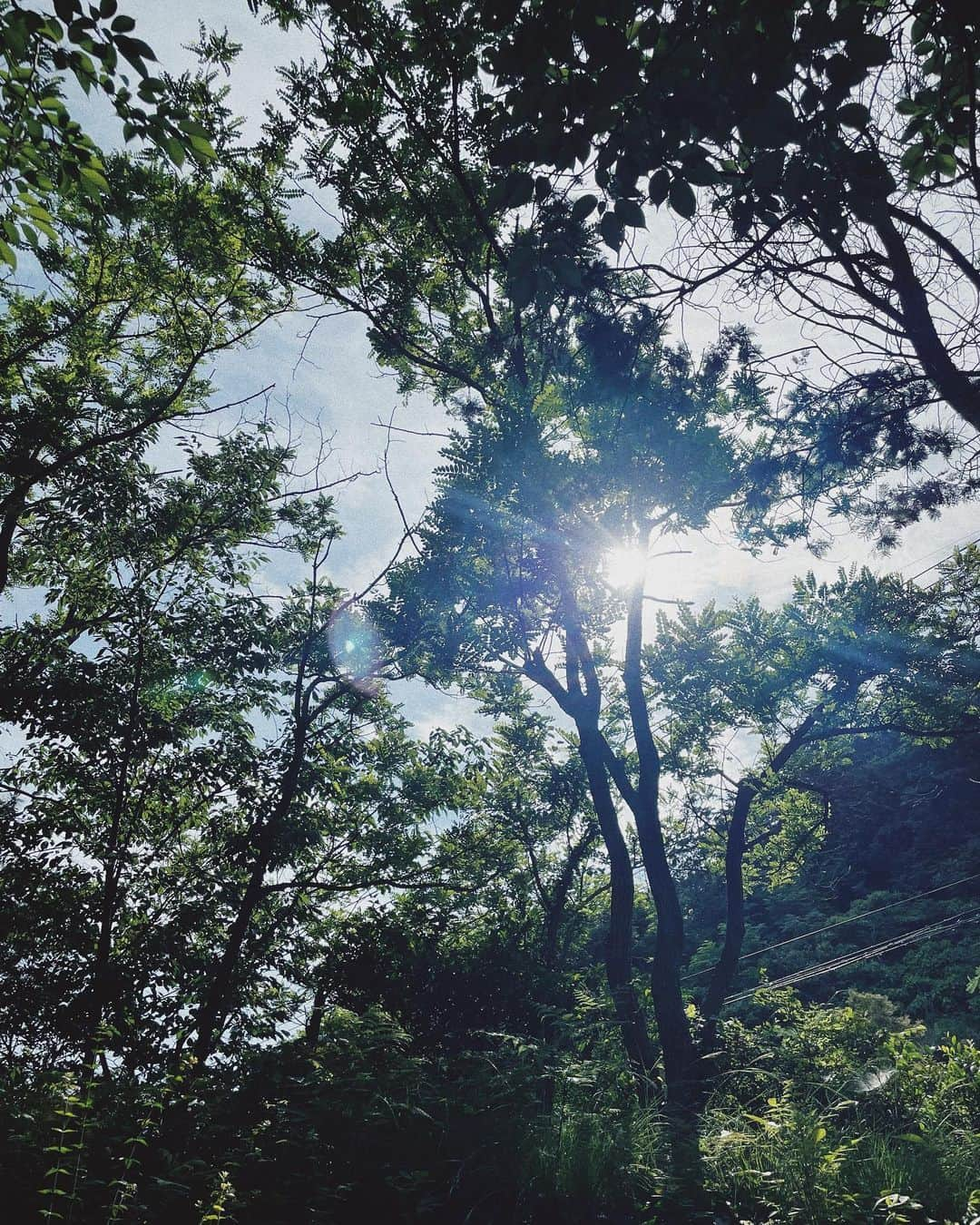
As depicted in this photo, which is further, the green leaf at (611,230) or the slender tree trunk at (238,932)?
the slender tree trunk at (238,932)

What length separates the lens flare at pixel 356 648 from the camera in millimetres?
9234

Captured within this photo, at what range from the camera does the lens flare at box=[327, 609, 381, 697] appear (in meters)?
9.23

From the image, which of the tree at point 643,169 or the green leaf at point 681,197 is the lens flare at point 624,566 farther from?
the green leaf at point 681,197

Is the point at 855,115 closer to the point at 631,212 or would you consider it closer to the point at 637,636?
the point at 631,212

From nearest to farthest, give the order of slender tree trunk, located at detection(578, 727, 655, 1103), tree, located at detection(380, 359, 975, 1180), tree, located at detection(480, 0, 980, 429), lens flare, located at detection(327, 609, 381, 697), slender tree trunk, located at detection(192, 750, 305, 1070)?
tree, located at detection(480, 0, 980, 429)
slender tree trunk, located at detection(192, 750, 305, 1070)
tree, located at detection(380, 359, 975, 1180)
slender tree trunk, located at detection(578, 727, 655, 1103)
lens flare, located at detection(327, 609, 381, 697)

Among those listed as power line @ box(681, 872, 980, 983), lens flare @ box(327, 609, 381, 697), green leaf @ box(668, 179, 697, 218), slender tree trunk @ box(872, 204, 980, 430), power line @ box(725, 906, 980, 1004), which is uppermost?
lens flare @ box(327, 609, 381, 697)

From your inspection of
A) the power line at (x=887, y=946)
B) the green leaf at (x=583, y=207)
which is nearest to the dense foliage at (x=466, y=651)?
the green leaf at (x=583, y=207)

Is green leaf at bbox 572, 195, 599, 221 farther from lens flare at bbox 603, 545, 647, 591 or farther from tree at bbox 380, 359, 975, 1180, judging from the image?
lens flare at bbox 603, 545, 647, 591

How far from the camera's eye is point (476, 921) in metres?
11.6

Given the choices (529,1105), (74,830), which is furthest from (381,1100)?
(74,830)

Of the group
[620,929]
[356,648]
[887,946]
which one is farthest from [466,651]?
[887,946]

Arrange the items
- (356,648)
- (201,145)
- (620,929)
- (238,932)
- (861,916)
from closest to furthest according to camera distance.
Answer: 1. (201,145)
2. (238,932)
3. (620,929)
4. (356,648)
5. (861,916)

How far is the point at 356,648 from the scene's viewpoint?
9.41 m

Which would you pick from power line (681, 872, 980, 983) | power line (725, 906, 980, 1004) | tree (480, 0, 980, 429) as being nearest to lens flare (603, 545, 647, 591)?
tree (480, 0, 980, 429)
